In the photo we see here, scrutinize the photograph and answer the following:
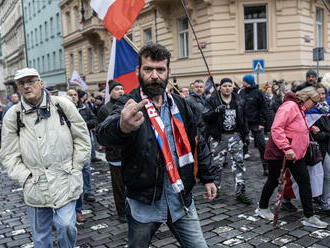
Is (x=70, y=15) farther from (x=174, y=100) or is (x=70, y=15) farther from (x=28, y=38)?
(x=174, y=100)

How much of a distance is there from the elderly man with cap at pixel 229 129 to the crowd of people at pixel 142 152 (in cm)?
89

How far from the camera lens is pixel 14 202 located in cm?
616

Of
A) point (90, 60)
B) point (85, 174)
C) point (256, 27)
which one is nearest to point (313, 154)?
point (85, 174)

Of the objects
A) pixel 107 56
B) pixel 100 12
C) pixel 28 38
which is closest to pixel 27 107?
pixel 100 12

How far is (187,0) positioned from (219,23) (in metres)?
1.97

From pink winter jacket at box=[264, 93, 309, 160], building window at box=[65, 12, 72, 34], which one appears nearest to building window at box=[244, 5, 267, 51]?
pink winter jacket at box=[264, 93, 309, 160]

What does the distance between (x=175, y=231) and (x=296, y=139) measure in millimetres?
2415

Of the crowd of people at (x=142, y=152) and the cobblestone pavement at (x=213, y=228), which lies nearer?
the crowd of people at (x=142, y=152)

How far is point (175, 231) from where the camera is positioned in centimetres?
261

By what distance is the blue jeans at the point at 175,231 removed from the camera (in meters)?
2.42

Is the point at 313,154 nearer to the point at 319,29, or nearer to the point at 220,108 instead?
the point at 220,108

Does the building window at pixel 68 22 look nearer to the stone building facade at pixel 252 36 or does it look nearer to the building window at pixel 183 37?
the stone building facade at pixel 252 36

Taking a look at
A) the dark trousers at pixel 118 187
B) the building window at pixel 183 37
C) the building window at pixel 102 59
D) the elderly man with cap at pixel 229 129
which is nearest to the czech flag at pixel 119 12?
the elderly man with cap at pixel 229 129

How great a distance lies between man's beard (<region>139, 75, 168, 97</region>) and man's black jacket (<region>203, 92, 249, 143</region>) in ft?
10.5
